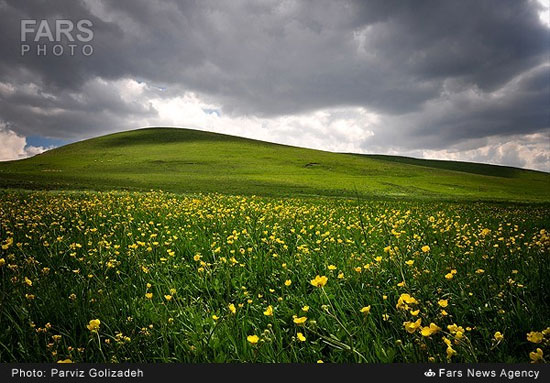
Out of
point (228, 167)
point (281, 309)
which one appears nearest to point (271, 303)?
point (281, 309)

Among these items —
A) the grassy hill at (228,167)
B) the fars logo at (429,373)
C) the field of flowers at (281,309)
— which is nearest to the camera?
the fars logo at (429,373)

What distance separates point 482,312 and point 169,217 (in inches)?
275

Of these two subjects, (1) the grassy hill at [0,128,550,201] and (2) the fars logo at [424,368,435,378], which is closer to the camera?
(2) the fars logo at [424,368,435,378]

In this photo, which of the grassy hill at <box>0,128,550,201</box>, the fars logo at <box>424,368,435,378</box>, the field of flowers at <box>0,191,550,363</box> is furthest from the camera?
the grassy hill at <box>0,128,550,201</box>

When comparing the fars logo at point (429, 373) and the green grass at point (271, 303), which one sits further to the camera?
the green grass at point (271, 303)

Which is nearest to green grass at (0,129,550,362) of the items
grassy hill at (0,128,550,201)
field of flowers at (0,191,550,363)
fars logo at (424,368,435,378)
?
field of flowers at (0,191,550,363)

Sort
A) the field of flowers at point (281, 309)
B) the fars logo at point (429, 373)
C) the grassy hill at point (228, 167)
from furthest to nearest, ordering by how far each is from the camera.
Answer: the grassy hill at point (228, 167), the field of flowers at point (281, 309), the fars logo at point (429, 373)

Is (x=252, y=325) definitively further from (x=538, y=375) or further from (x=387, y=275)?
(x=538, y=375)

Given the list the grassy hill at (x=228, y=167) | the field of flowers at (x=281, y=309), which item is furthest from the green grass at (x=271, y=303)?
the grassy hill at (x=228, y=167)

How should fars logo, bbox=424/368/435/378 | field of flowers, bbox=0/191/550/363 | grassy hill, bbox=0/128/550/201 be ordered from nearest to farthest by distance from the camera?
fars logo, bbox=424/368/435/378 < field of flowers, bbox=0/191/550/363 < grassy hill, bbox=0/128/550/201

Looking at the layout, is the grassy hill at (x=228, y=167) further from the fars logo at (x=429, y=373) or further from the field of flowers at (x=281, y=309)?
the fars logo at (x=429, y=373)

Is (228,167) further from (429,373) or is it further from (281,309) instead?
→ (429,373)

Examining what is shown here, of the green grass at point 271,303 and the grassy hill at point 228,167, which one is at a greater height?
the grassy hill at point 228,167

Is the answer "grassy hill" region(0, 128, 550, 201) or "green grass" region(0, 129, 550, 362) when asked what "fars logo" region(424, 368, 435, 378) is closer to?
"green grass" region(0, 129, 550, 362)
